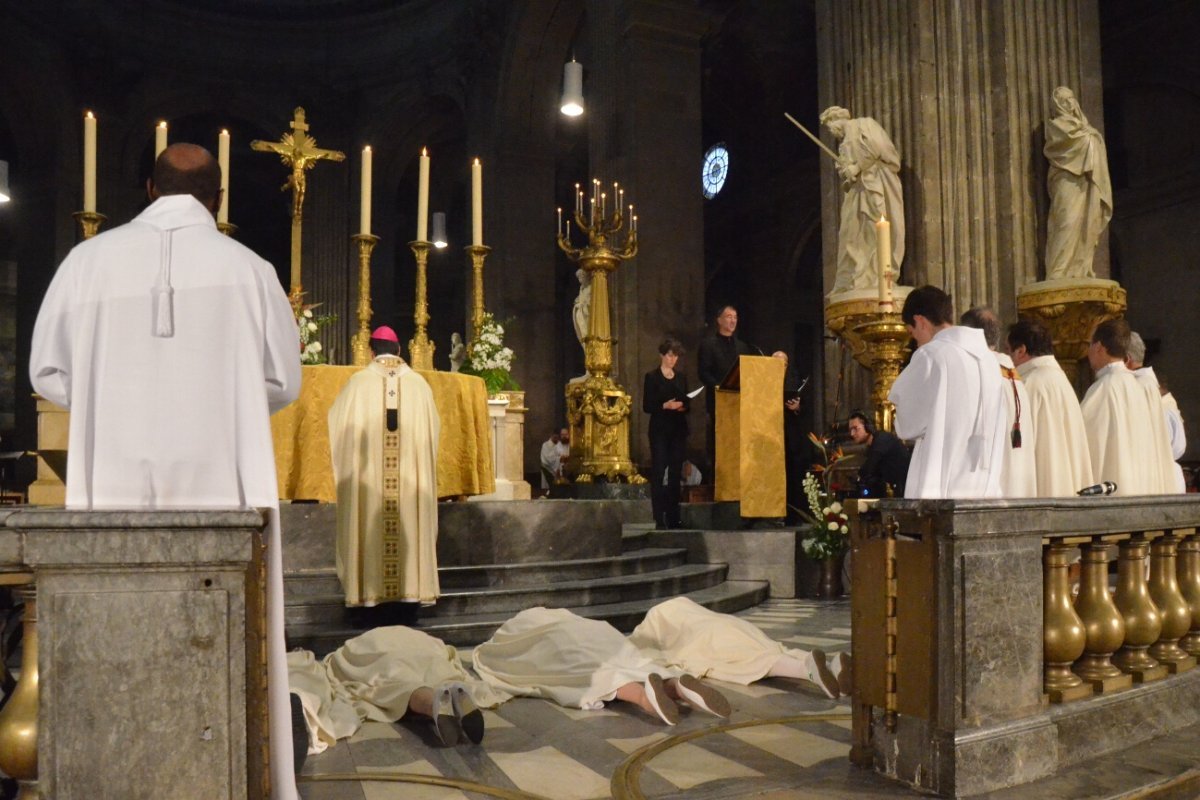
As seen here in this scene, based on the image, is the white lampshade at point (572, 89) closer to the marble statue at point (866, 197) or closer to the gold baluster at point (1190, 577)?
the marble statue at point (866, 197)

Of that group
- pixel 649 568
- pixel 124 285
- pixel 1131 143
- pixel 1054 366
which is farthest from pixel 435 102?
pixel 124 285

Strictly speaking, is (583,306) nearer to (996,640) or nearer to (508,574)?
(508,574)

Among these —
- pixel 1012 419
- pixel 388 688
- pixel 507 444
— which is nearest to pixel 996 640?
pixel 1012 419

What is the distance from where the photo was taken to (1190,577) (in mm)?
4203

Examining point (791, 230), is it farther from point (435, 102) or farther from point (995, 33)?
point (995, 33)

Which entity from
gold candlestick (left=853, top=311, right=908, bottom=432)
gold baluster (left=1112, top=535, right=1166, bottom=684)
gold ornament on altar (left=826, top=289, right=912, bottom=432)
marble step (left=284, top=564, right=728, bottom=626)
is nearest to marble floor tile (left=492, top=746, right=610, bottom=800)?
gold baluster (left=1112, top=535, right=1166, bottom=684)

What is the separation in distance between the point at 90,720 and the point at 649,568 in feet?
18.9

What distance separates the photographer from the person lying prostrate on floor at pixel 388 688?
3.78m

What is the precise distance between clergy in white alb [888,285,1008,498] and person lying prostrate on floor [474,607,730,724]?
123 centimetres

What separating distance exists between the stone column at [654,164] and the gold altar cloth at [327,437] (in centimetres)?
591

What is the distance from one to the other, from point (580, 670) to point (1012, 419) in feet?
6.87

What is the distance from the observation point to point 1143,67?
15461 mm

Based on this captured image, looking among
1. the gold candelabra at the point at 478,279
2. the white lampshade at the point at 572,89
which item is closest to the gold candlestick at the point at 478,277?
the gold candelabra at the point at 478,279

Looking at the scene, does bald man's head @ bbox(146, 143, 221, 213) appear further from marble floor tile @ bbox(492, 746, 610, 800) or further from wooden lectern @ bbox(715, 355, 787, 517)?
wooden lectern @ bbox(715, 355, 787, 517)
